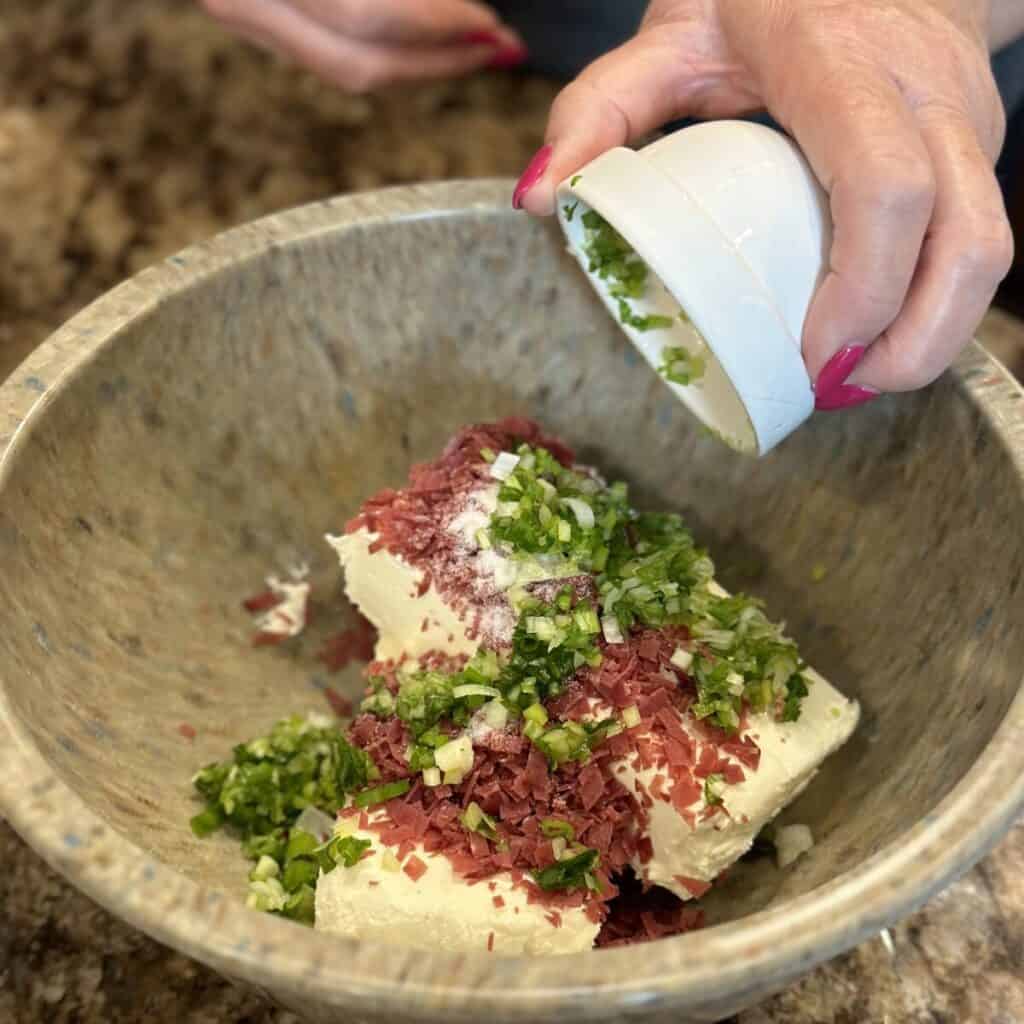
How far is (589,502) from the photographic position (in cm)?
127

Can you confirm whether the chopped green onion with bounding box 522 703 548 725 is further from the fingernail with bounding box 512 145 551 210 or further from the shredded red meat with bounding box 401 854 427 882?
the fingernail with bounding box 512 145 551 210

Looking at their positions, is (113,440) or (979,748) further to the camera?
(113,440)

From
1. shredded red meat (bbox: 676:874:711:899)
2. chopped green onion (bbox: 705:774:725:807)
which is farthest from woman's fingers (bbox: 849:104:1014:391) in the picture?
shredded red meat (bbox: 676:874:711:899)

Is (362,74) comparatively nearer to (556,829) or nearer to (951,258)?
(951,258)

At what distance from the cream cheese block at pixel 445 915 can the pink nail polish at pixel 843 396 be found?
59cm

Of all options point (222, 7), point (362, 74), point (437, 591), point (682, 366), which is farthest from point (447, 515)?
point (222, 7)

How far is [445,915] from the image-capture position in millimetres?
1026

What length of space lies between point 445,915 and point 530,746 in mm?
190

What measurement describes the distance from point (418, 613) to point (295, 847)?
0.29 metres

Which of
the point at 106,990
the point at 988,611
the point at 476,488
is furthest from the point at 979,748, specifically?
the point at 106,990

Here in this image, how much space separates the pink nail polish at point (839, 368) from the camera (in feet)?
3.58

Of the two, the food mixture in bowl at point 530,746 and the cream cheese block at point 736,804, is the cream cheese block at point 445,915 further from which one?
the cream cheese block at point 736,804

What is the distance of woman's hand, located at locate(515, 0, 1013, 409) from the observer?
3.34 ft

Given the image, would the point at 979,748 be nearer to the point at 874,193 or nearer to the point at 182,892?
the point at 874,193
